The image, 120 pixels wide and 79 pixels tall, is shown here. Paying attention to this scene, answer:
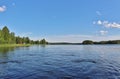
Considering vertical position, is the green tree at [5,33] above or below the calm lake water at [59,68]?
above

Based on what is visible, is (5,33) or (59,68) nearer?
(59,68)

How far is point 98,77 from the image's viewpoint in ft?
54.0

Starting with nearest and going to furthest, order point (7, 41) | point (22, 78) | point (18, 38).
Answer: point (22, 78)
point (7, 41)
point (18, 38)

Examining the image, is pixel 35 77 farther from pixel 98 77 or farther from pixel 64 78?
pixel 98 77

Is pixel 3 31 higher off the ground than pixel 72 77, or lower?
higher

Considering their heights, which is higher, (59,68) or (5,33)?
(5,33)

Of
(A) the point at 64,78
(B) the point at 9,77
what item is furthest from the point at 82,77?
(B) the point at 9,77

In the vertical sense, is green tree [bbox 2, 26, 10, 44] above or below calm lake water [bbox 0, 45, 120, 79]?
above

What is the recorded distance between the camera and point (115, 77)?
1642cm

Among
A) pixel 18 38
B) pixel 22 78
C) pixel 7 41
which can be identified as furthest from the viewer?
pixel 18 38

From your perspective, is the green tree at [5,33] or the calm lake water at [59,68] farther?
the green tree at [5,33]

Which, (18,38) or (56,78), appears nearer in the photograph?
(56,78)

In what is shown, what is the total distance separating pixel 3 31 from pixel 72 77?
123539 millimetres

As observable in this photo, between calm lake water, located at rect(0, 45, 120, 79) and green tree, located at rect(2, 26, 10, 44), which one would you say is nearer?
calm lake water, located at rect(0, 45, 120, 79)
